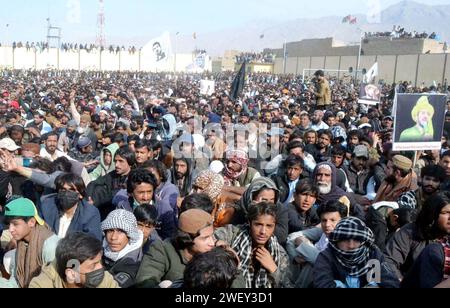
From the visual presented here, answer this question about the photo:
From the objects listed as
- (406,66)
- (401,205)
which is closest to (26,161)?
(401,205)

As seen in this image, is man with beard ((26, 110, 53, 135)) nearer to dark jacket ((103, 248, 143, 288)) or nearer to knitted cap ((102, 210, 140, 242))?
knitted cap ((102, 210, 140, 242))

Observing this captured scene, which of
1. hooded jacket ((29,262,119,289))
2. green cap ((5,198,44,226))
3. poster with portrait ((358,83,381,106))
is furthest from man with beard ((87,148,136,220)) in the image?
poster with portrait ((358,83,381,106))

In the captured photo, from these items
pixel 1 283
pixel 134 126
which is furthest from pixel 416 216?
pixel 134 126

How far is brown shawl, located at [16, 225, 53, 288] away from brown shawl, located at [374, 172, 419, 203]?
10.3 feet

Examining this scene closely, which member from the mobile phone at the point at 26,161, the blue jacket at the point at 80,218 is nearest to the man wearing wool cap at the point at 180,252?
the blue jacket at the point at 80,218

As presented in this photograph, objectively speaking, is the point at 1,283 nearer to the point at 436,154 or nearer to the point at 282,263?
the point at 282,263

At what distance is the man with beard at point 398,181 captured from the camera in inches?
190

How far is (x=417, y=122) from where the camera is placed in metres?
5.82

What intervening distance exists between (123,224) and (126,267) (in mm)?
283

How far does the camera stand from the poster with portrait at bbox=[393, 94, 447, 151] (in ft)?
18.6

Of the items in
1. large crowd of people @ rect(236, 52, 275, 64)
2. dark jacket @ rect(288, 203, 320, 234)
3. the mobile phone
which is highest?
large crowd of people @ rect(236, 52, 275, 64)

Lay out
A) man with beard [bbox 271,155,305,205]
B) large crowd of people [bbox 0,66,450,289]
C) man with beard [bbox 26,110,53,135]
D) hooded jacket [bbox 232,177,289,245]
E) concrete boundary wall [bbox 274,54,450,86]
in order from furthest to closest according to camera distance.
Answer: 1. concrete boundary wall [bbox 274,54,450,86]
2. man with beard [bbox 26,110,53,135]
3. man with beard [bbox 271,155,305,205]
4. hooded jacket [bbox 232,177,289,245]
5. large crowd of people [bbox 0,66,450,289]

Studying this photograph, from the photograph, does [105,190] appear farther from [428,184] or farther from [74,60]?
[74,60]
